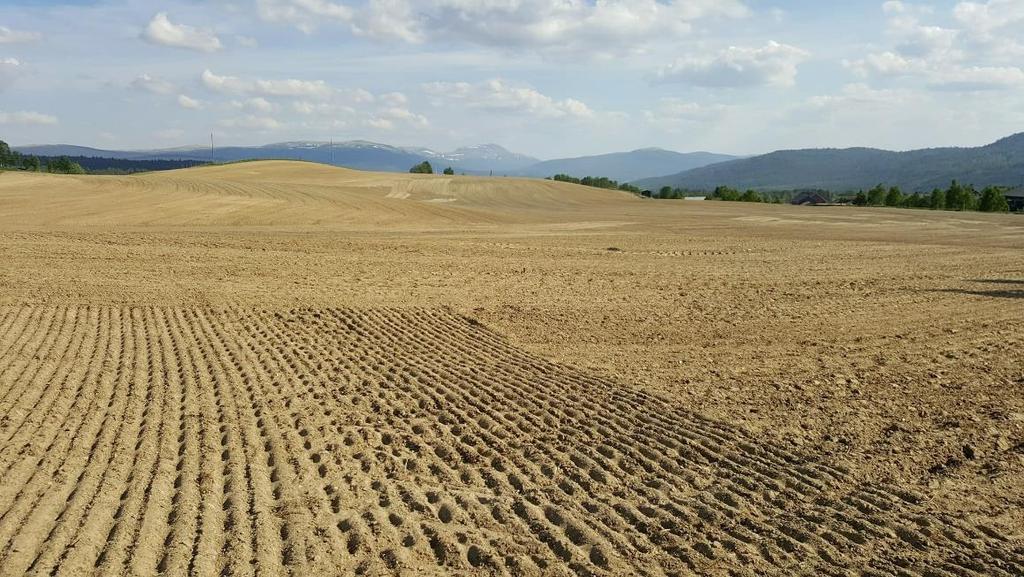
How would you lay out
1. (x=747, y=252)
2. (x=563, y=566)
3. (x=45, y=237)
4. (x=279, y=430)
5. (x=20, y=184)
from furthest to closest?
(x=20, y=184) < (x=747, y=252) < (x=45, y=237) < (x=279, y=430) < (x=563, y=566)

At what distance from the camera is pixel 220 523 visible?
5.86m

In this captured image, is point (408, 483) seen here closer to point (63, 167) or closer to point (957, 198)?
point (957, 198)

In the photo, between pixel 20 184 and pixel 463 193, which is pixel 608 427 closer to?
pixel 20 184

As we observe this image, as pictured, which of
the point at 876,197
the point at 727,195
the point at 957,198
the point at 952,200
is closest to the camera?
the point at 957,198

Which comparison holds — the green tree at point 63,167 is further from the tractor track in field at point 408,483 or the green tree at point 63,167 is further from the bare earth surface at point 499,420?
the tractor track in field at point 408,483

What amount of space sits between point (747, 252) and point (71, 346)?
79.4 ft

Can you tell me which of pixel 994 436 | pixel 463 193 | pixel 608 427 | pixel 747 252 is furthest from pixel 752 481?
pixel 463 193

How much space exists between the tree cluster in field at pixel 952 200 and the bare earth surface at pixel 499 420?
240 ft

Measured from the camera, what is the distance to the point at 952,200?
89688 mm

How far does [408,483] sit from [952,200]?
101 metres

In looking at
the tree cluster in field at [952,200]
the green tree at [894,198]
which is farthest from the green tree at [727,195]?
the green tree at [894,198]

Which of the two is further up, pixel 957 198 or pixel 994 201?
pixel 957 198

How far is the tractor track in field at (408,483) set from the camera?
548 cm

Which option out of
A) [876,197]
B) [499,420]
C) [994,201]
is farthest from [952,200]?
[499,420]
